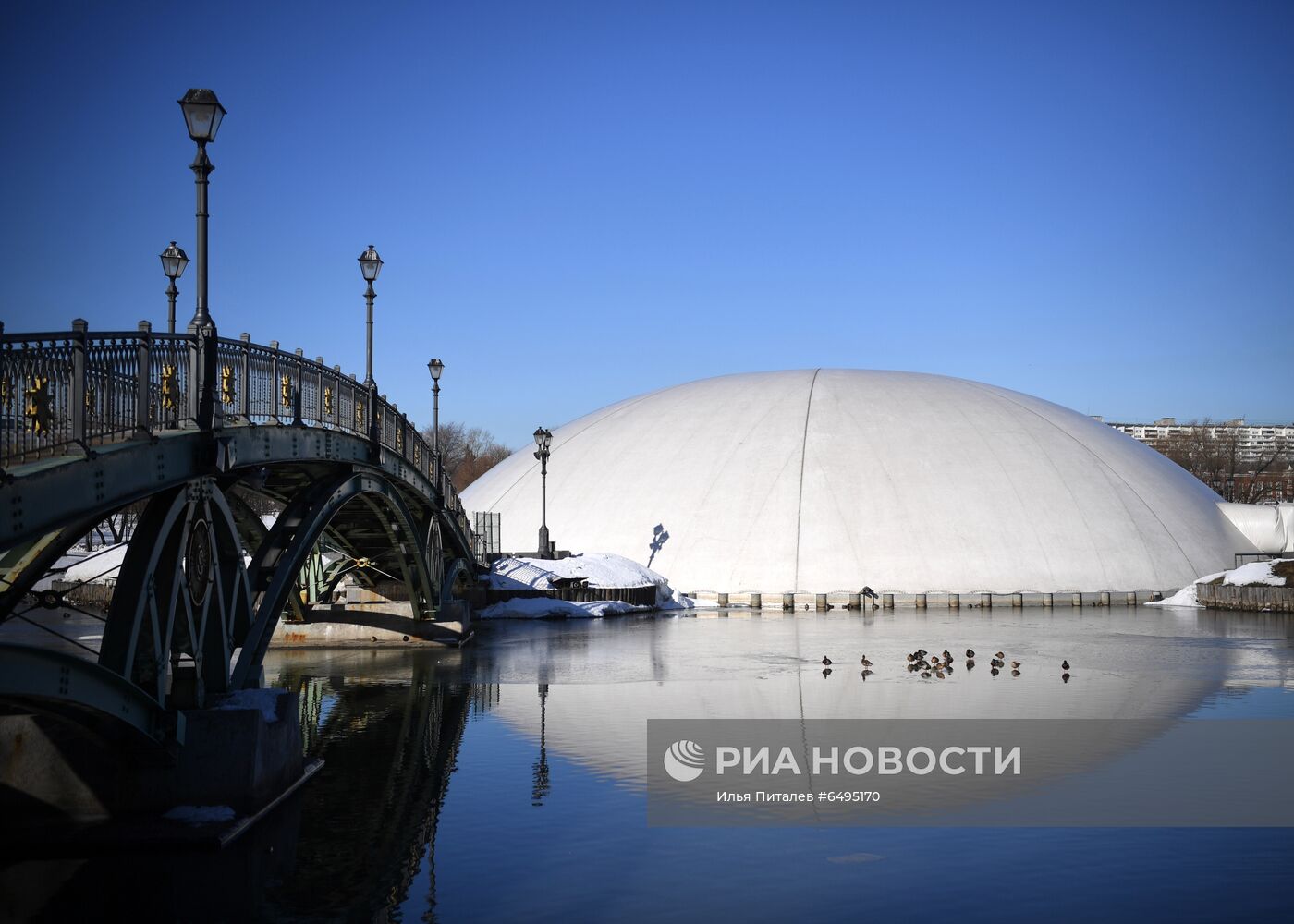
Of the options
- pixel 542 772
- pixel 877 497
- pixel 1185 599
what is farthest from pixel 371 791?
pixel 1185 599

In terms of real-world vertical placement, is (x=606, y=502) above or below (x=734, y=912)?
above

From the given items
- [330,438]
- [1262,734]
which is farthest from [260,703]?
[1262,734]

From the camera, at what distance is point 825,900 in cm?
1077

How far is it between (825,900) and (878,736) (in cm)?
809

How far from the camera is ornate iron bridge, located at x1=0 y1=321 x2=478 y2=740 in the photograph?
989 centimetres

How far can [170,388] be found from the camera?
12609 mm

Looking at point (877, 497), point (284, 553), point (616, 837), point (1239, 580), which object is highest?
point (877, 497)

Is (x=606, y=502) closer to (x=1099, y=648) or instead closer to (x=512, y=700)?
(x=1099, y=648)

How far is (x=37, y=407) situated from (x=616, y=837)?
6639 mm

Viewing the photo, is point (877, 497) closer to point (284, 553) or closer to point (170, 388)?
point (284, 553)

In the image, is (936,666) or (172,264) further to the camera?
(936,666)

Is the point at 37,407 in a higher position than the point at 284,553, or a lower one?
higher

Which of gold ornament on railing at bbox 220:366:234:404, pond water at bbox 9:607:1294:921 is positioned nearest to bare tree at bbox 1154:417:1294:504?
pond water at bbox 9:607:1294:921

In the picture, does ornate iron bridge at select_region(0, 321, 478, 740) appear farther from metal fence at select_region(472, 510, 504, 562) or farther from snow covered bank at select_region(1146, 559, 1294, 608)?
snow covered bank at select_region(1146, 559, 1294, 608)
